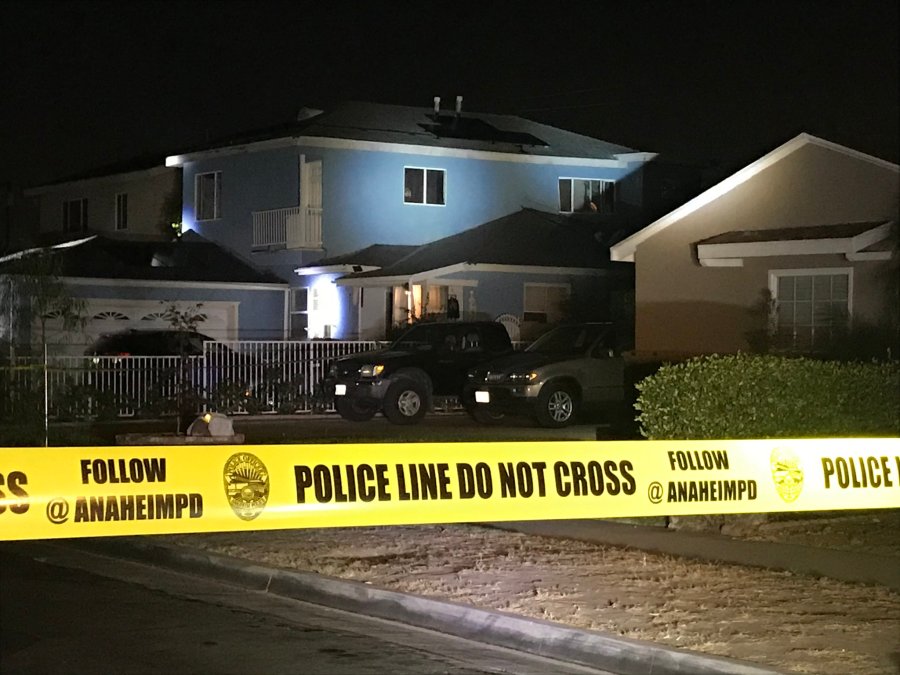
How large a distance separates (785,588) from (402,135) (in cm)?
2520

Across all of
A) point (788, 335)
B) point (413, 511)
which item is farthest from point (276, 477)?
point (788, 335)

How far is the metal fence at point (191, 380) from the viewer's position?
2364 centimetres

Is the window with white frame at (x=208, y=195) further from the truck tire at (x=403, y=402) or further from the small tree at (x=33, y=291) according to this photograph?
the truck tire at (x=403, y=402)

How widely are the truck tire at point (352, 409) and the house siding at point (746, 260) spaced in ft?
15.8

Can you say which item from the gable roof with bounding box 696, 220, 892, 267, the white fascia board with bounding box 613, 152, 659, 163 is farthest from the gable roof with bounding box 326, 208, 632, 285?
the gable roof with bounding box 696, 220, 892, 267

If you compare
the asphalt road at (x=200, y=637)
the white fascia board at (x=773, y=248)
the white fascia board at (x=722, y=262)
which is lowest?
the asphalt road at (x=200, y=637)

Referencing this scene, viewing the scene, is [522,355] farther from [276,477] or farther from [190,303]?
[276,477]

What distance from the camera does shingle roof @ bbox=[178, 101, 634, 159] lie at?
33688mm

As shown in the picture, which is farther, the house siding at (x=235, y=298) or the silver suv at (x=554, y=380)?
the house siding at (x=235, y=298)

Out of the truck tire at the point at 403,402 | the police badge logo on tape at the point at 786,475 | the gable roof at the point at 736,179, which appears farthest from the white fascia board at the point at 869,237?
the police badge logo on tape at the point at 786,475

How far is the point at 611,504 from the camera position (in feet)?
29.3

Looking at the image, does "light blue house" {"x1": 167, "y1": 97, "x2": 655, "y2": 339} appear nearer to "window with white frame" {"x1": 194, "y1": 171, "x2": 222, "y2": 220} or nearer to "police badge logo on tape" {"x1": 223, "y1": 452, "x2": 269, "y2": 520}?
"window with white frame" {"x1": 194, "y1": 171, "x2": 222, "y2": 220}

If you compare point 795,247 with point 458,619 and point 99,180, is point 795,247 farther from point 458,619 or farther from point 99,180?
point 99,180

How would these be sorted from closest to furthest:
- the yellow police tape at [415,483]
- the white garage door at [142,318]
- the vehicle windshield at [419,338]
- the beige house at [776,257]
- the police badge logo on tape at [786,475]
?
the yellow police tape at [415,483]
the police badge logo on tape at [786,475]
the beige house at [776,257]
the vehicle windshield at [419,338]
the white garage door at [142,318]
